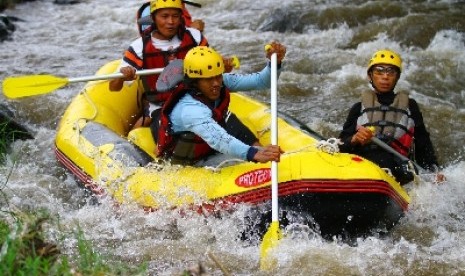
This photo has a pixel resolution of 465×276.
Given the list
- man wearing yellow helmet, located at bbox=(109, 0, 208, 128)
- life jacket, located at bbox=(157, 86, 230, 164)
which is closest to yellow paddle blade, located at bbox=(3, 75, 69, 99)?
man wearing yellow helmet, located at bbox=(109, 0, 208, 128)

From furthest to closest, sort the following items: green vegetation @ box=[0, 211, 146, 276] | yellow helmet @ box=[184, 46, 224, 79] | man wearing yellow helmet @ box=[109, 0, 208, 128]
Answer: man wearing yellow helmet @ box=[109, 0, 208, 128], yellow helmet @ box=[184, 46, 224, 79], green vegetation @ box=[0, 211, 146, 276]

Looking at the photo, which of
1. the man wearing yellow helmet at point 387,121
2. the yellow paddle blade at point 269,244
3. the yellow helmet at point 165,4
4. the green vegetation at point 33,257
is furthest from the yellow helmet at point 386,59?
the green vegetation at point 33,257

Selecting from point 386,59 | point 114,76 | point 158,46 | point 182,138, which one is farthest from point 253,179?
Answer: point 158,46

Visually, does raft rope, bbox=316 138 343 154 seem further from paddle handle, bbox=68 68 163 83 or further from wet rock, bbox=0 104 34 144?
wet rock, bbox=0 104 34 144

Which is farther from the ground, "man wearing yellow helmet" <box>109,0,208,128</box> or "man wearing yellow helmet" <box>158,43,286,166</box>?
"man wearing yellow helmet" <box>109,0,208,128</box>

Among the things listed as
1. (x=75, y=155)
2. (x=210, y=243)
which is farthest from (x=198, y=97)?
(x=75, y=155)

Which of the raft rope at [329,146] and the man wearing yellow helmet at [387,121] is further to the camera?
the man wearing yellow helmet at [387,121]

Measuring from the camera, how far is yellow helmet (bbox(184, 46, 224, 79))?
482 cm

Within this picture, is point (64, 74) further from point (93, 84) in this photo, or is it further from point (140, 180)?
point (140, 180)

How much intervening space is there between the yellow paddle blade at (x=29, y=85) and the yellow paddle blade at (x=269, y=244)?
8.49ft

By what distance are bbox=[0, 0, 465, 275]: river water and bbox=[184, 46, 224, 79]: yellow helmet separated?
3.06 ft

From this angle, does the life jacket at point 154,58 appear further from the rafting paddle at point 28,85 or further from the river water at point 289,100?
the river water at point 289,100

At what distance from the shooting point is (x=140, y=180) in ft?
17.0

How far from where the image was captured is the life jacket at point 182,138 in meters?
4.99
